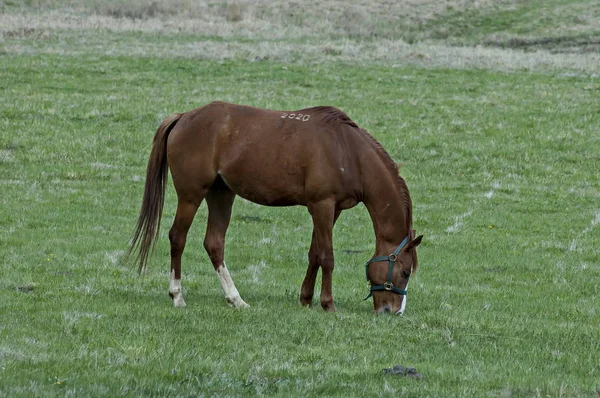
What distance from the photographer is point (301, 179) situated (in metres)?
9.73

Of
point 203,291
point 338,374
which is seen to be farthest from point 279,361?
point 203,291

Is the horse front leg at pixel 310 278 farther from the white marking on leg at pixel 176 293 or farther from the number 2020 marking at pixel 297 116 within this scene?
the white marking on leg at pixel 176 293

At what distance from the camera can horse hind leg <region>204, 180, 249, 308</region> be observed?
983 cm

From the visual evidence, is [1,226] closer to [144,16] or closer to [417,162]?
[417,162]

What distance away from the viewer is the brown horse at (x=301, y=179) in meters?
9.69

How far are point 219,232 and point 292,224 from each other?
5432 mm

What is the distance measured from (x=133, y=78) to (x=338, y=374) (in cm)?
2252

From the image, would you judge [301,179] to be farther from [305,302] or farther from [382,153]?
[305,302]

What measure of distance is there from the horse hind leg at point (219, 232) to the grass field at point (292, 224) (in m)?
0.28

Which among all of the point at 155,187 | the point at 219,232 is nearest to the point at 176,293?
the point at 219,232

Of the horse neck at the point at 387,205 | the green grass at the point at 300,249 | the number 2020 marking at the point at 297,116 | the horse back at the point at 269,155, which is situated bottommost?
the green grass at the point at 300,249

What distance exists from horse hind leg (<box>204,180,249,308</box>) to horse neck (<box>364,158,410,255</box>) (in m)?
1.67

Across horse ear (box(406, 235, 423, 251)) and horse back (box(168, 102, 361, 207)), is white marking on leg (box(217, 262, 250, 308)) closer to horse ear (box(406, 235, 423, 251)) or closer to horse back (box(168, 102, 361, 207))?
horse back (box(168, 102, 361, 207))

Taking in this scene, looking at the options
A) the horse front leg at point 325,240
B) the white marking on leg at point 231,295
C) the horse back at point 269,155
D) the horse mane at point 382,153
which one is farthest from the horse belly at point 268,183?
the white marking on leg at point 231,295
